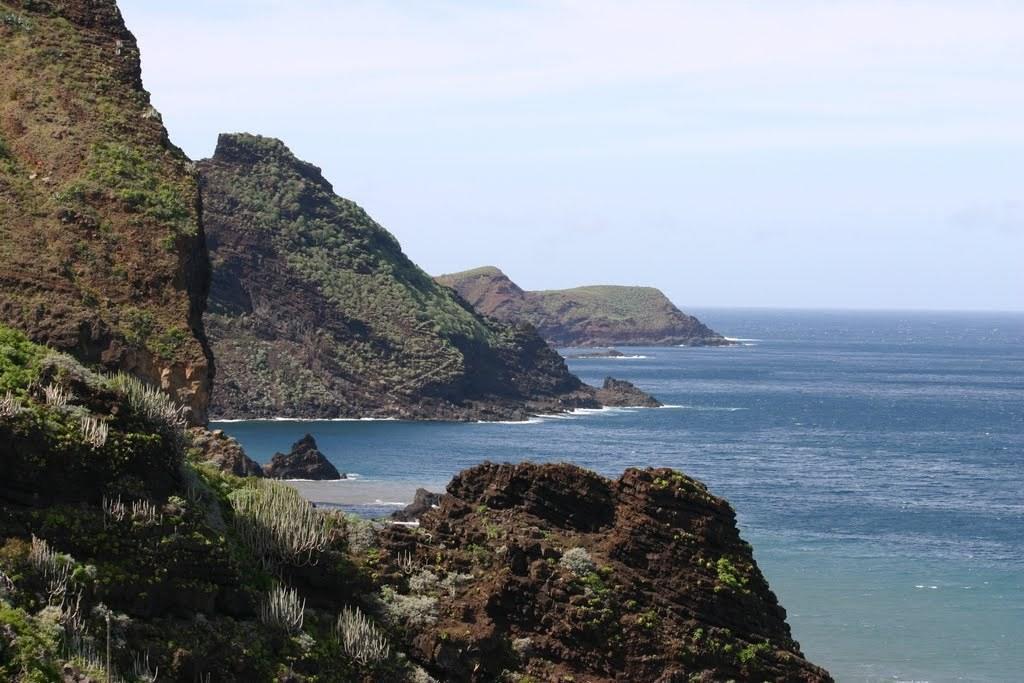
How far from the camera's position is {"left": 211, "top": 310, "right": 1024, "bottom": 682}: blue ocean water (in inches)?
2103

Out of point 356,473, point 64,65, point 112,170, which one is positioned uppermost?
point 64,65

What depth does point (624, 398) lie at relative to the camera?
507ft

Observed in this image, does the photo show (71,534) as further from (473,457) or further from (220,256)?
(220,256)

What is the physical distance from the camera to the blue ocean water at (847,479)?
53.4 meters

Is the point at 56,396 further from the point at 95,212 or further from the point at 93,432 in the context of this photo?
the point at 95,212

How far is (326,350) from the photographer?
509 feet

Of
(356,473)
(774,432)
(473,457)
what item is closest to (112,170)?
(356,473)

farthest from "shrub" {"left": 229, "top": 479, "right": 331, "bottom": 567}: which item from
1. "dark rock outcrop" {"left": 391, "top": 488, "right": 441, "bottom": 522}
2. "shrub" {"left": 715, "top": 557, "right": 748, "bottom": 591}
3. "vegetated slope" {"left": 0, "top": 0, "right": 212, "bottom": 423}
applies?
"dark rock outcrop" {"left": 391, "top": 488, "right": 441, "bottom": 522}

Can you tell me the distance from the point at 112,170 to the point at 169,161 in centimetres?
307

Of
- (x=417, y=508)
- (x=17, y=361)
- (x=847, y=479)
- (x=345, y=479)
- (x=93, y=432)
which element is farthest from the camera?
(x=847, y=479)

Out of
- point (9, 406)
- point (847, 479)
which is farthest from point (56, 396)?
point (847, 479)

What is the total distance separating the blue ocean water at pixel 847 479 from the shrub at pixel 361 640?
22.7 metres

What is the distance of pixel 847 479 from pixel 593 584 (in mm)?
66877

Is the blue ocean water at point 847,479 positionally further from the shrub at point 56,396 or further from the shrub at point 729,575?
the shrub at point 56,396
